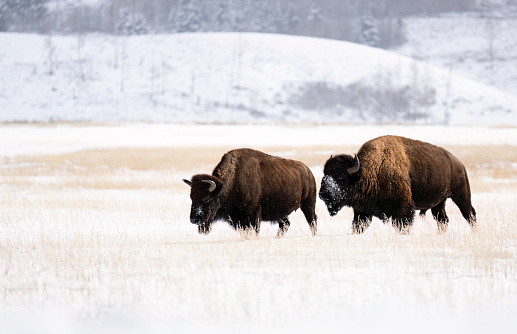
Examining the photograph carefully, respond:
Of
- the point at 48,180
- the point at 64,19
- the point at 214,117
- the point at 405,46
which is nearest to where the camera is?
the point at 48,180

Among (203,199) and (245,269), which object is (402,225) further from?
(245,269)

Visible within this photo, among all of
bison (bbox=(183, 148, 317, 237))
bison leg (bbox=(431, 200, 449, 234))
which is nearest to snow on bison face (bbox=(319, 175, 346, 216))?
bison (bbox=(183, 148, 317, 237))

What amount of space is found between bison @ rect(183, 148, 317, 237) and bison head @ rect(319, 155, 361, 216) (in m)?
0.96

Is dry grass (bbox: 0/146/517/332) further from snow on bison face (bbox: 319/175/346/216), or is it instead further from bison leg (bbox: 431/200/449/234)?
snow on bison face (bbox: 319/175/346/216)

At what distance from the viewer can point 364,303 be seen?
6336mm

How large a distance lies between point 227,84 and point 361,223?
257ft

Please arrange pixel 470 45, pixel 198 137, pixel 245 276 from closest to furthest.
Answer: pixel 245 276, pixel 198 137, pixel 470 45

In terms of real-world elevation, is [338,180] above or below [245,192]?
above

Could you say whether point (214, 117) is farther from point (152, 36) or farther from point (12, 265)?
point (12, 265)

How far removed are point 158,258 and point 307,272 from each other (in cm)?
190

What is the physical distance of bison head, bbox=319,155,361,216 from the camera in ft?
31.4

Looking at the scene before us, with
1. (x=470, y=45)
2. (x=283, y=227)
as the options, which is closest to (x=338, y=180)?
(x=283, y=227)

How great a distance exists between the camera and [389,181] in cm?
980

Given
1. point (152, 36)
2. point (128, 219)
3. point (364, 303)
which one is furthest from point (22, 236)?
point (152, 36)
